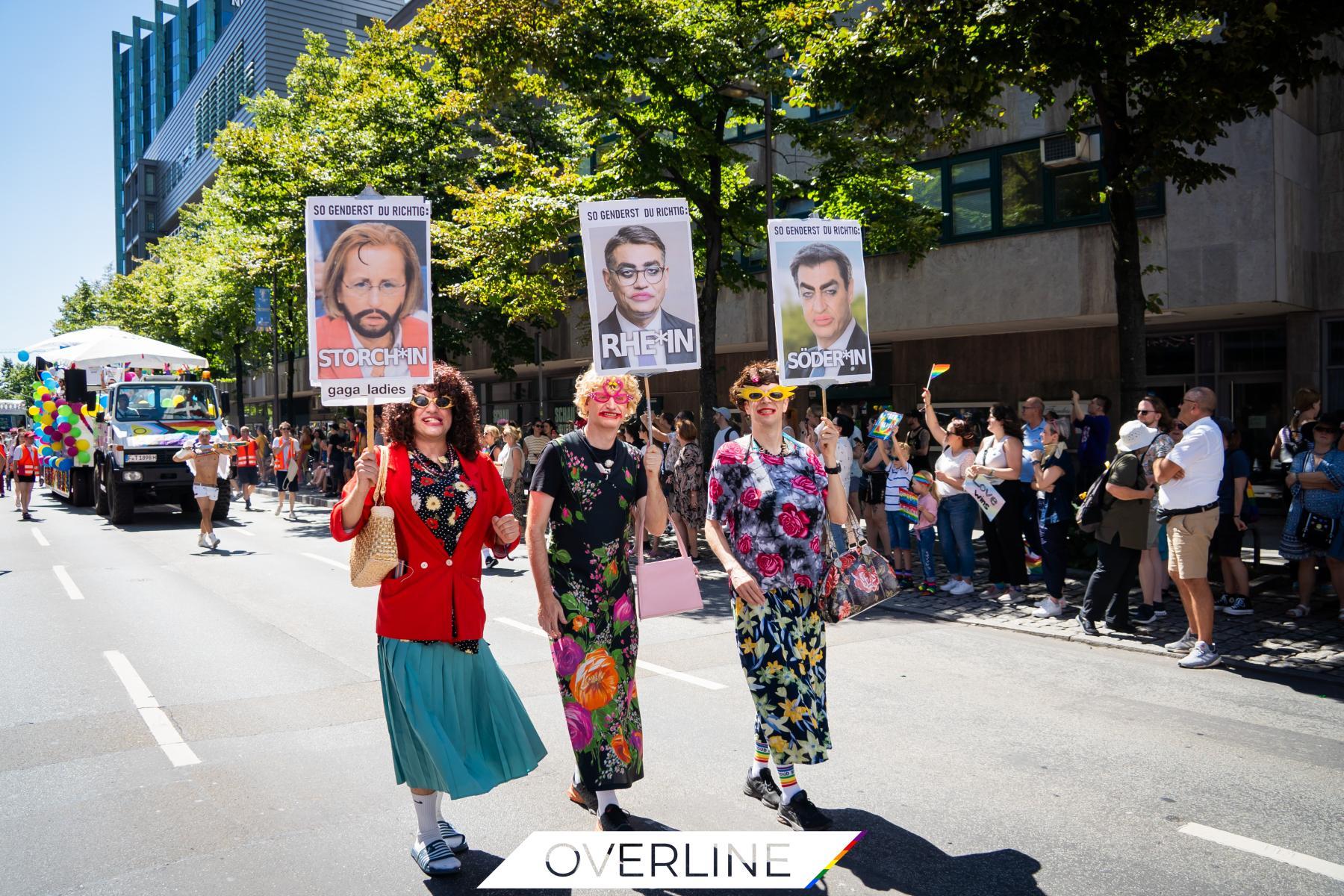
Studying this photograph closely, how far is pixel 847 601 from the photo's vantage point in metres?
4.88

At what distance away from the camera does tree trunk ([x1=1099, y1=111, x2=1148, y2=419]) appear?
1054 cm

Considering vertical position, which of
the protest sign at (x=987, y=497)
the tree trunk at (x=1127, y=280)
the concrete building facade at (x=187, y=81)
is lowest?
the protest sign at (x=987, y=497)

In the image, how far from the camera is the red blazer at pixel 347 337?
15.9 ft

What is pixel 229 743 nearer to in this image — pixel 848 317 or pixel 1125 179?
pixel 848 317

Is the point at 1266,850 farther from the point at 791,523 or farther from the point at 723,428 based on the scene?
the point at 723,428

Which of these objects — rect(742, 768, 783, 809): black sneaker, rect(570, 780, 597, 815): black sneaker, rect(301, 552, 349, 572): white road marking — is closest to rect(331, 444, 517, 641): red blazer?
rect(570, 780, 597, 815): black sneaker

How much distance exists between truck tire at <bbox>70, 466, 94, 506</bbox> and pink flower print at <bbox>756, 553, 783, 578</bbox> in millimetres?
26218

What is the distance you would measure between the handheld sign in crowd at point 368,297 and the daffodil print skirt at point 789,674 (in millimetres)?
1972

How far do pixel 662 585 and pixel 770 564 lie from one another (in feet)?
1.81

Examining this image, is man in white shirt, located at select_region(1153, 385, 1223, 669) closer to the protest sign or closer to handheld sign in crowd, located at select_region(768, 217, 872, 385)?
the protest sign

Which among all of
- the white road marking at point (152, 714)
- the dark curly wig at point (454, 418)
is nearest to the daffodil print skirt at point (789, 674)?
the dark curly wig at point (454, 418)

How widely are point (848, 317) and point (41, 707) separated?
588 cm

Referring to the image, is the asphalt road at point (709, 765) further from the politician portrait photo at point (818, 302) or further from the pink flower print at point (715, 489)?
the politician portrait photo at point (818, 302)

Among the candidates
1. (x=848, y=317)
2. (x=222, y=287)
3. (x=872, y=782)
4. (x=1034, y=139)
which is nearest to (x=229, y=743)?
(x=872, y=782)
